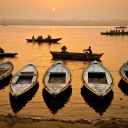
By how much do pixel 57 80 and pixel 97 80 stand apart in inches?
150

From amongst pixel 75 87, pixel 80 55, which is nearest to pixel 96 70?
pixel 75 87

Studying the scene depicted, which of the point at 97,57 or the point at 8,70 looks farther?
the point at 97,57

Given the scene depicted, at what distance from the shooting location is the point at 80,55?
43.5m

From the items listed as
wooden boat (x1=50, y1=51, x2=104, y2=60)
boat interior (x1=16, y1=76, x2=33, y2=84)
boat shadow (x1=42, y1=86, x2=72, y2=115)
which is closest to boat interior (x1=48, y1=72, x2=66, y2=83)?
boat shadow (x1=42, y1=86, x2=72, y2=115)

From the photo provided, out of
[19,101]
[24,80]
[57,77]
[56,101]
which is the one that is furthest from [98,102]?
[24,80]

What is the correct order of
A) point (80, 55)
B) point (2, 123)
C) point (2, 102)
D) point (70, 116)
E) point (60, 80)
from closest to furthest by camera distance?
point (2, 123), point (70, 116), point (2, 102), point (60, 80), point (80, 55)

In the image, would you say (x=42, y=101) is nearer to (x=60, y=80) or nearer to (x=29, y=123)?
(x=60, y=80)

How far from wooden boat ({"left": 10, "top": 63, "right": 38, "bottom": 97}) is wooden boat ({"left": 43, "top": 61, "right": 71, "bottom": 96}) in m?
1.25

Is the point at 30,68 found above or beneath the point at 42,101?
above

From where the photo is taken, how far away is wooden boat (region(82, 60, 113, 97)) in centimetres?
2212

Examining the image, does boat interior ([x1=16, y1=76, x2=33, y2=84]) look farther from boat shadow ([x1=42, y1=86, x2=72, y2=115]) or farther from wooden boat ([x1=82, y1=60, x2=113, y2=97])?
wooden boat ([x1=82, y1=60, x2=113, y2=97])

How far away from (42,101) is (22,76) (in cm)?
→ 425

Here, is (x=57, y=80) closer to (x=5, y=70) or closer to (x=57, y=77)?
(x=57, y=77)

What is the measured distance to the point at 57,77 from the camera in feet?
88.6
